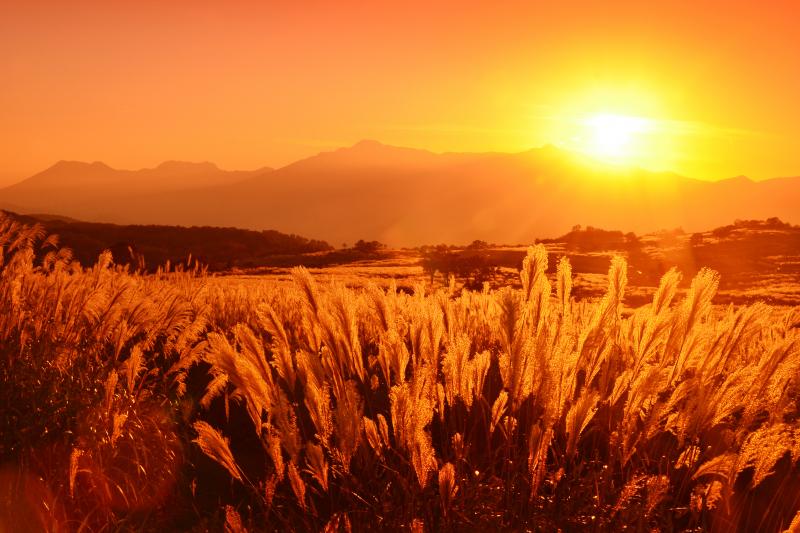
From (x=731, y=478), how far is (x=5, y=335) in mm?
3538

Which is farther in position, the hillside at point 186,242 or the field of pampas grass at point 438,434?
the hillside at point 186,242

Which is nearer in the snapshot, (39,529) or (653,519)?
(653,519)

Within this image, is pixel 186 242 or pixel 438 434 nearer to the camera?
pixel 438 434

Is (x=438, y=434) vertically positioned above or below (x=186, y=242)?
below

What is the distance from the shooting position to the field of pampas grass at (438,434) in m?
1.96

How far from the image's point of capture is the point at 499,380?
352cm

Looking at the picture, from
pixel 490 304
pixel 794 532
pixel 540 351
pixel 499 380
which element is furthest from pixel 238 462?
pixel 794 532

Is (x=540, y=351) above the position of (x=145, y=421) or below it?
above

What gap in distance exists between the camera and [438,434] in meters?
2.89

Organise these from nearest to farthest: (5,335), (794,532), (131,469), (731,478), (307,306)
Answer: (794,532) < (731,478) < (307,306) < (131,469) < (5,335)

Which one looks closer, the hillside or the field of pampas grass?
the field of pampas grass

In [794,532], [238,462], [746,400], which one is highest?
[746,400]

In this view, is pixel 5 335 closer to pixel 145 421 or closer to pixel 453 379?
pixel 145 421

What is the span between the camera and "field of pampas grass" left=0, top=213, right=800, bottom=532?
1965 millimetres
